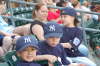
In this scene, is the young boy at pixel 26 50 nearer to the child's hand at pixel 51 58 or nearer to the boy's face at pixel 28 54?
the boy's face at pixel 28 54

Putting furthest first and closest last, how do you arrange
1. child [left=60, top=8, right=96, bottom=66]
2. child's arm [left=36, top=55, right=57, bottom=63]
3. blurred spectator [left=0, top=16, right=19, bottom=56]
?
child [left=60, top=8, right=96, bottom=66]
blurred spectator [left=0, top=16, right=19, bottom=56]
child's arm [left=36, top=55, right=57, bottom=63]

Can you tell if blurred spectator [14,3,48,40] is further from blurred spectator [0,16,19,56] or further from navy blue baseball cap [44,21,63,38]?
navy blue baseball cap [44,21,63,38]

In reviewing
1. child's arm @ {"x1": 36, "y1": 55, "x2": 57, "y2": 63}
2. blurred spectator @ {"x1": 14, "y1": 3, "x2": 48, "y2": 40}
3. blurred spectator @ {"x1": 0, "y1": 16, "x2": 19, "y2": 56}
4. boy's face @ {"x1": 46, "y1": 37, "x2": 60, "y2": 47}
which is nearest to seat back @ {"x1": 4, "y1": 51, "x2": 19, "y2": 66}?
child's arm @ {"x1": 36, "y1": 55, "x2": 57, "y2": 63}

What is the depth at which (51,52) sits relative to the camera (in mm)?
4457

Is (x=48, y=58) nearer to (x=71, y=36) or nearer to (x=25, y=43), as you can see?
(x=25, y=43)

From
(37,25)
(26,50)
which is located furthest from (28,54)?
(37,25)

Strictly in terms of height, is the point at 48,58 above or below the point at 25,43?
below

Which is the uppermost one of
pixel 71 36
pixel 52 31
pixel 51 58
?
pixel 52 31

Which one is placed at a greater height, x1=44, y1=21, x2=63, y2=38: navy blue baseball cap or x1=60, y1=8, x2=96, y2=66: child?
x1=44, y1=21, x2=63, y2=38: navy blue baseball cap

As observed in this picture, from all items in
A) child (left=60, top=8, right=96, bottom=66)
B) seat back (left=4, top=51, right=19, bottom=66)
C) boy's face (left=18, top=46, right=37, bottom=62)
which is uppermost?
boy's face (left=18, top=46, right=37, bottom=62)

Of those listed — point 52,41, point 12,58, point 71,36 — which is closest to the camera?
point 12,58

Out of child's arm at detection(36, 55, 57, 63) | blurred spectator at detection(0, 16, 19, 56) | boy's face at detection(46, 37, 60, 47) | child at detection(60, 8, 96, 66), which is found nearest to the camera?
child's arm at detection(36, 55, 57, 63)

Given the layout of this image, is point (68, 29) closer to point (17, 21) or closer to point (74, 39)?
point (74, 39)

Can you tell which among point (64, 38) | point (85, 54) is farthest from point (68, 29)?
point (85, 54)
